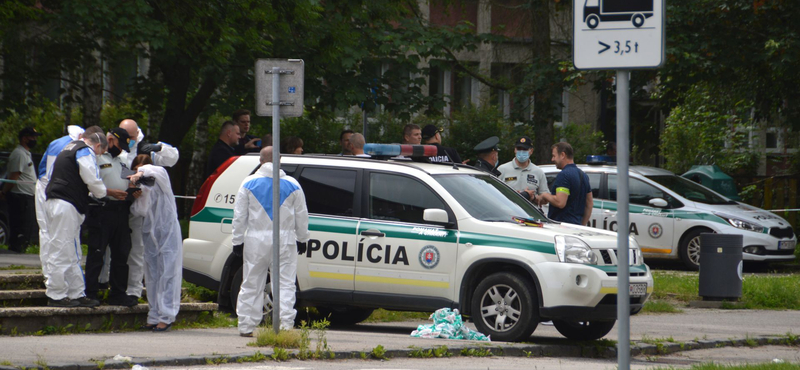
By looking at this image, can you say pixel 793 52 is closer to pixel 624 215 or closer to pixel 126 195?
pixel 126 195

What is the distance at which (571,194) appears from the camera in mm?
12031

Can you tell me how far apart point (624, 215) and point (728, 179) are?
60.7 ft

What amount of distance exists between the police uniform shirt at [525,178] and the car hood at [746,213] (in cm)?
621

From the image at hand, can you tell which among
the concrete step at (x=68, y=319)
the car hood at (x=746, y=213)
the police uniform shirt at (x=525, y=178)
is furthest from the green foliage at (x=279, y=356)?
the car hood at (x=746, y=213)

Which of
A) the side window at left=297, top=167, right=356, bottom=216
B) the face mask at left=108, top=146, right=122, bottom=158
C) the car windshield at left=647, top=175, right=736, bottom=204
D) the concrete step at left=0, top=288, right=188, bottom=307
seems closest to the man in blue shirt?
the side window at left=297, top=167, right=356, bottom=216

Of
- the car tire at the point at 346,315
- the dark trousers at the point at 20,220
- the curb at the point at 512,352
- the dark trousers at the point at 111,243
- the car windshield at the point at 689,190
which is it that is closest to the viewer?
the curb at the point at 512,352

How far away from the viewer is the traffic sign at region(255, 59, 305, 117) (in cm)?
909

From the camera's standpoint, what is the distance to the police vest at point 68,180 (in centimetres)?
970

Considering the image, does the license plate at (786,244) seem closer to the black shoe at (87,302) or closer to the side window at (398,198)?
the side window at (398,198)

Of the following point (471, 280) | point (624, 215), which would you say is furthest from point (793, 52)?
point (624, 215)

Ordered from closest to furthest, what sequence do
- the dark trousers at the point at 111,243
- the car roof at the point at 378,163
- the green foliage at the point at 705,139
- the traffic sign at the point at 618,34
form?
the traffic sign at the point at 618,34 → the dark trousers at the point at 111,243 → the car roof at the point at 378,163 → the green foliage at the point at 705,139

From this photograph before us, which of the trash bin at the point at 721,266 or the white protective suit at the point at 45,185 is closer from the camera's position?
the white protective suit at the point at 45,185

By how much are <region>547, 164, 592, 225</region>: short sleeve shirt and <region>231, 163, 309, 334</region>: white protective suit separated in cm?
345

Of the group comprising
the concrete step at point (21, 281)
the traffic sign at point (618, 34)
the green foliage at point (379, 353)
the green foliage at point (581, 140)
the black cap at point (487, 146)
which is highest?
the green foliage at point (581, 140)
